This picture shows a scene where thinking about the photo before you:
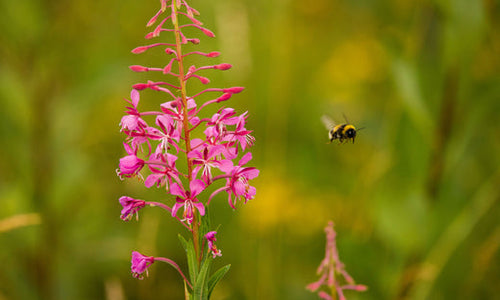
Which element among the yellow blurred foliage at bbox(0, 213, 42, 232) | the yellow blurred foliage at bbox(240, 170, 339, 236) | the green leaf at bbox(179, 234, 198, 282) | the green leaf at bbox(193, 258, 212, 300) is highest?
the yellow blurred foliage at bbox(240, 170, 339, 236)

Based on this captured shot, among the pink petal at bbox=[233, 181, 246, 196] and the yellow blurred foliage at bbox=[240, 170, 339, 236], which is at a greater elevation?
the yellow blurred foliage at bbox=[240, 170, 339, 236]

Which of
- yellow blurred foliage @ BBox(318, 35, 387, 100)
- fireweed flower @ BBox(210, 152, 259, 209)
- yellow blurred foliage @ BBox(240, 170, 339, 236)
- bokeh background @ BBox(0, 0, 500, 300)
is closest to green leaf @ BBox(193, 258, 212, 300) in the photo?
fireweed flower @ BBox(210, 152, 259, 209)

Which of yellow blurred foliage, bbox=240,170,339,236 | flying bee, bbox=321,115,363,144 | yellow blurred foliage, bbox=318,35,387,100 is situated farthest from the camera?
yellow blurred foliage, bbox=318,35,387,100

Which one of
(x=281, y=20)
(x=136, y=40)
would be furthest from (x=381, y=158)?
(x=136, y=40)

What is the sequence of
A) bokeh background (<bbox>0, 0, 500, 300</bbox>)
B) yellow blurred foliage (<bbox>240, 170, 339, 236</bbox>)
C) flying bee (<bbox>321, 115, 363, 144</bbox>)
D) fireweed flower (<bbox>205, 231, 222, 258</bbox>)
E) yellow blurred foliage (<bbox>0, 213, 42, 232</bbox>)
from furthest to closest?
yellow blurred foliage (<bbox>240, 170, 339, 236</bbox>) < bokeh background (<bbox>0, 0, 500, 300</bbox>) < flying bee (<bbox>321, 115, 363, 144</bbox>) < yellow blurred foliage (<bbox>0, 213, 42, 232</bbox>) < fireweed flower (<bbox>205, 231, 222, 258</bbox>)

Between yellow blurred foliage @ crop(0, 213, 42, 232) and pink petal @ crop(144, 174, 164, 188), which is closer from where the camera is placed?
pink petal @ crop(144, 174, 164, 188)

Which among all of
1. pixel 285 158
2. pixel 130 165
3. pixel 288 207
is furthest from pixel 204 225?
pixel 285 158

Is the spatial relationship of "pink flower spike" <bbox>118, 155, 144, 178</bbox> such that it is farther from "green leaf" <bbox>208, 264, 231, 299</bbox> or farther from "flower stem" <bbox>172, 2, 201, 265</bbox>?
"green leaf" <bbox>208, 264, 231, 299</bbox>
